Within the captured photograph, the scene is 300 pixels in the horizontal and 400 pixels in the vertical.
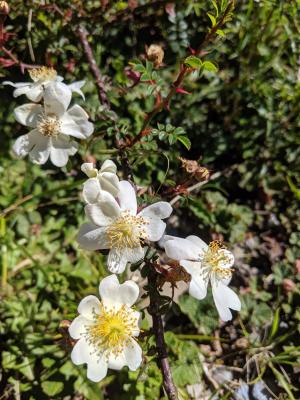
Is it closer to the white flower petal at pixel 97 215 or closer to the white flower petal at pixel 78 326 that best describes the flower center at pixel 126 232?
the white flower petal at pixel 97 215

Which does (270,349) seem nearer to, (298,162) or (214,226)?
(214,226)

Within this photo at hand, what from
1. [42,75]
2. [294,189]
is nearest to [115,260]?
[42,75]

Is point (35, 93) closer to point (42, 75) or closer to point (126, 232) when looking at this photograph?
point (42, 75)

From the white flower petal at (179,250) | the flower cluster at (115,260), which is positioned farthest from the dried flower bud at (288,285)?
the white flower petal at (179,250)

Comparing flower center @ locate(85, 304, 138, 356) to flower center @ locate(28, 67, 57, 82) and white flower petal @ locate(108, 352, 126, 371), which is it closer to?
white flower petal @ locate(108, 352, 126, 371)

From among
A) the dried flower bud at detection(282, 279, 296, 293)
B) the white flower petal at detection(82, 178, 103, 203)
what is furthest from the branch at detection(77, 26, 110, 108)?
the dried flower bud at detection(282, 279, 296, 293)

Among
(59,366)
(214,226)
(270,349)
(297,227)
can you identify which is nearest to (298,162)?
(297,227)
